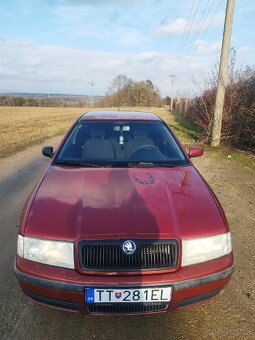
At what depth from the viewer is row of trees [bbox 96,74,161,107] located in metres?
82.6

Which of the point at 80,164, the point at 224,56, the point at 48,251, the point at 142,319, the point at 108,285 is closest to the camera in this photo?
the point at 108,285

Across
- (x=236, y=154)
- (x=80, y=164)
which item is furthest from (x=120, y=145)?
(x=236, y=154)

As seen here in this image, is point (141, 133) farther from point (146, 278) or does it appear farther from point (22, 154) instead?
point (22, 154)

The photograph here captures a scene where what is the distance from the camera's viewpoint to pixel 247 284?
3408 mm

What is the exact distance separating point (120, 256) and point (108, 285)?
0.70ft

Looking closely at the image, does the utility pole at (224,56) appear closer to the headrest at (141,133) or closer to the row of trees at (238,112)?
the row of trees at (238,112)

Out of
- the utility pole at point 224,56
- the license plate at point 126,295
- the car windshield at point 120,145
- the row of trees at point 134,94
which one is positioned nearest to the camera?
the license plate at point 126,295

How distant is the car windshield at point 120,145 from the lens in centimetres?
379

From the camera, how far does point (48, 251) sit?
2508mm

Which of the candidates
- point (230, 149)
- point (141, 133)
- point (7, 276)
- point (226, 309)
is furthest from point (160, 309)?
point (230, 149)

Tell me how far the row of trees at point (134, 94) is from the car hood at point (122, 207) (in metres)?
77.4

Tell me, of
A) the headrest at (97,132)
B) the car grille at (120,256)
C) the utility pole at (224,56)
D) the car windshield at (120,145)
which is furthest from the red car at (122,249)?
the utility pole at (224,56)

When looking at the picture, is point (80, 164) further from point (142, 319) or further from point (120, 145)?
point (142, 319)

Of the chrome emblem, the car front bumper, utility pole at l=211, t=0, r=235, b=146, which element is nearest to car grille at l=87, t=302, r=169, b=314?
the car front bumper
